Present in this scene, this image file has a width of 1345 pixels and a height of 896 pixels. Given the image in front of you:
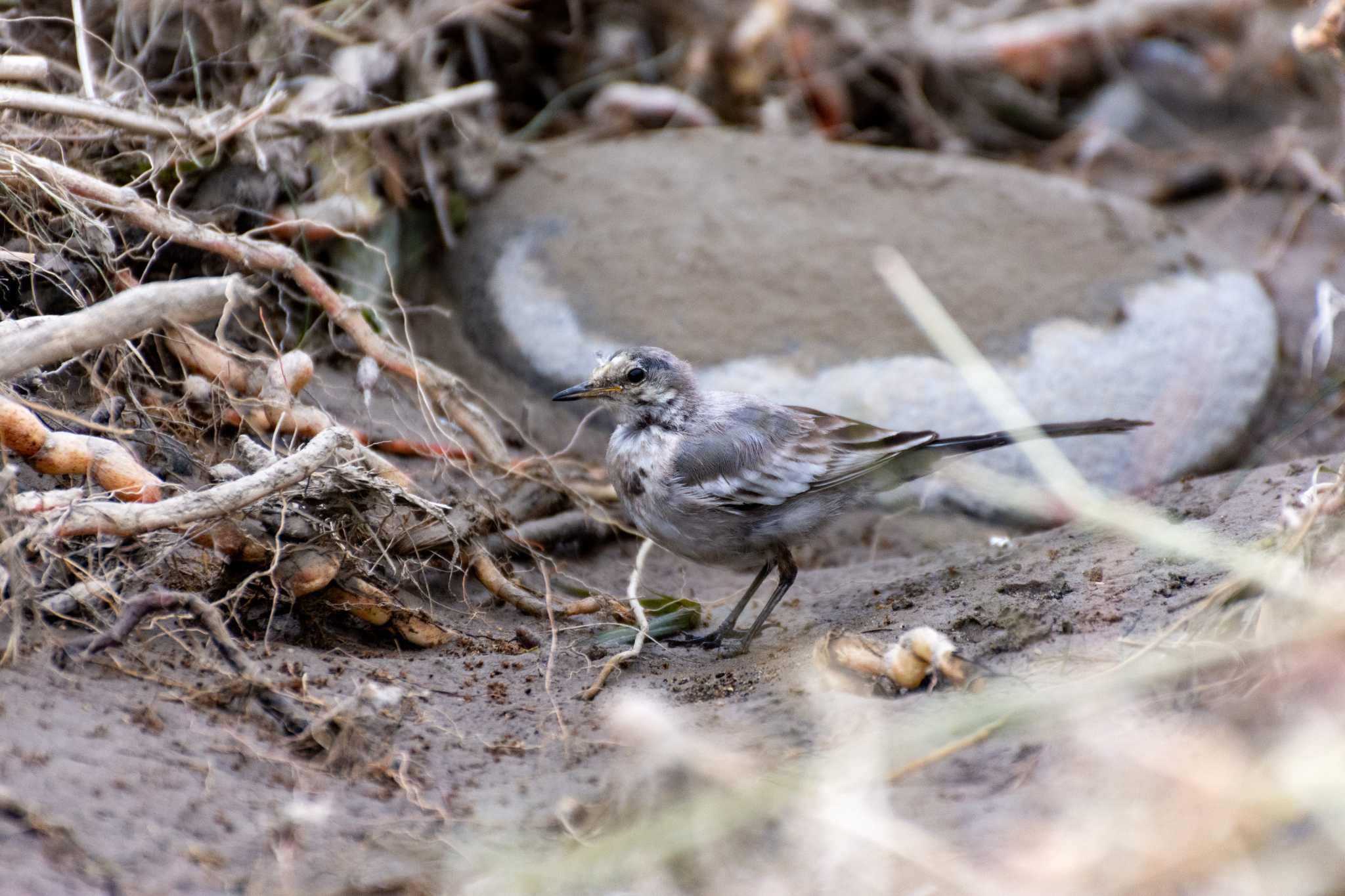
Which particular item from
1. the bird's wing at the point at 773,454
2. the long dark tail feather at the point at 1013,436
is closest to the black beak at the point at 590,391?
the bird's wing at the point at 773,454

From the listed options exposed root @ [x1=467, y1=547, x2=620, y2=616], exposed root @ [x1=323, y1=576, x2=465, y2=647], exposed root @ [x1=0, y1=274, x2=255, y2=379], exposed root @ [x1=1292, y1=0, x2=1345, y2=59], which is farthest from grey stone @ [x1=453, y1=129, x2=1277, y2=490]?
exposed root @ [x1=0, y1=274, x2=255, y2=379]

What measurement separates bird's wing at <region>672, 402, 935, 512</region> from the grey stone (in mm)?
940

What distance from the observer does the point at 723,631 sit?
457 centimetres

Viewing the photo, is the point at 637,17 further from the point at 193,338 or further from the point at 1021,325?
the point at 193,338

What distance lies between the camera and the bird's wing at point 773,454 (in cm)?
456

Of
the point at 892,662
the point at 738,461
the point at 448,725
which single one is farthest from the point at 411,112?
the point at 892,662

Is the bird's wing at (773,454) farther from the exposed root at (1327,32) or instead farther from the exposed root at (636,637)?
the exposed root at (1327,32)

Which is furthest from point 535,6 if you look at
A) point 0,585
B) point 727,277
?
point 0,585

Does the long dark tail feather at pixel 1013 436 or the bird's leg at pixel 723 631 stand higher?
the long dark tail feather at pixel 1013 436

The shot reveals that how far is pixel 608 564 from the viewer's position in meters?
5.24

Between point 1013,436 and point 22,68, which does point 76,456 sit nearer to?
point 22,68

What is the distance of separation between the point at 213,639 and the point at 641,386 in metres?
2.08

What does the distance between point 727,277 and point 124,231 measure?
2824 millimetres

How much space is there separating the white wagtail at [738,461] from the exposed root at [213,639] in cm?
175
